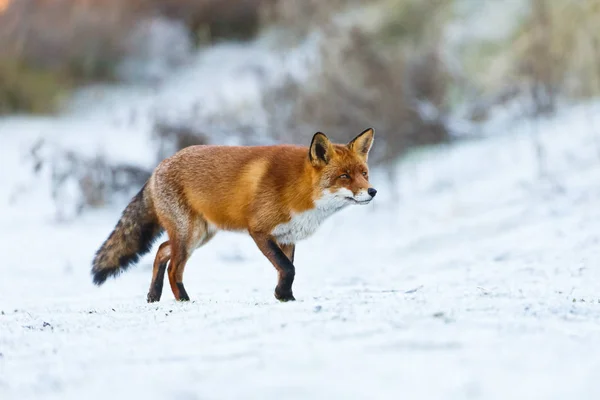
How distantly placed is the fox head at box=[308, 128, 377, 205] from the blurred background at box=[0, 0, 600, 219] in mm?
6182

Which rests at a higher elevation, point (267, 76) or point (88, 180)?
point (267, 76)

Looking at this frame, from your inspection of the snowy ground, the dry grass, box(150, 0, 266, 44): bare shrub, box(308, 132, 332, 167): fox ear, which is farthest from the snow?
box(150, 0, 266, 44): bare shrub

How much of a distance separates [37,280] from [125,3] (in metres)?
12.1

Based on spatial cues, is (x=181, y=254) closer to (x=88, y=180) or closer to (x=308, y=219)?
(x=308, y=219)

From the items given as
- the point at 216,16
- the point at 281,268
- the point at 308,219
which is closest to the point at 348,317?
the point at 281,268

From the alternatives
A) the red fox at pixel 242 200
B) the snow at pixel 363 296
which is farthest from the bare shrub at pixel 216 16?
the red fox at pixel 242 200

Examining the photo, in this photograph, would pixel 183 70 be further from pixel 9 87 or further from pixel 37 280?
pixel 37 280

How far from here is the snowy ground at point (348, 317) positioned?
2885 mm

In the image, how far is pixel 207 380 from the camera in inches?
114

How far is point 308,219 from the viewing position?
5277 mm

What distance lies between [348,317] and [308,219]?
1.42 m

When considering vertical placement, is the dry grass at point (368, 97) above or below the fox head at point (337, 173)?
above

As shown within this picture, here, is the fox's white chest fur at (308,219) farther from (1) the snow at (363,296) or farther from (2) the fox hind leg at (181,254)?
(2) the fox hind leg at (181,254)

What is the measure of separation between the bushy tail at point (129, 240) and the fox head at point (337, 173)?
4.98ft
